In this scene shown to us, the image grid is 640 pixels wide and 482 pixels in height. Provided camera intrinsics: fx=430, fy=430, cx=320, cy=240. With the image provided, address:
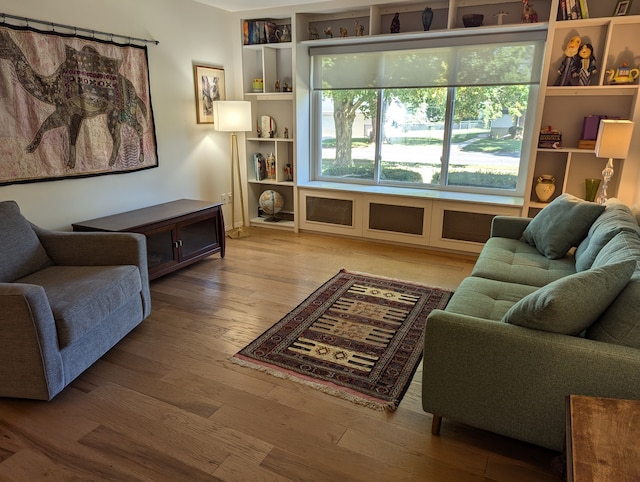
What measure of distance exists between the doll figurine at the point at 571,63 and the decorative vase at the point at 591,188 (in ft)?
2.81

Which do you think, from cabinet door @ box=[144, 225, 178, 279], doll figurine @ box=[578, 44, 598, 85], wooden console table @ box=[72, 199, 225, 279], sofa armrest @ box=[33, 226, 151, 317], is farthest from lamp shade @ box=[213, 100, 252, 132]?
doll figurine @ box=[578, 44, 598, 85]

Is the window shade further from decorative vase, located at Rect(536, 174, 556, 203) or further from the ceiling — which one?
decorative vase, located at Rect(536, 174, 556, 203)

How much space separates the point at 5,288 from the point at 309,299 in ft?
6.27

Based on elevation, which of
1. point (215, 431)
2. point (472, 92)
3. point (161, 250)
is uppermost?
point (472, 92)

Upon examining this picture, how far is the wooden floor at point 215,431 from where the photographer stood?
172cm

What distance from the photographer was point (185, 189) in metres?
4.48

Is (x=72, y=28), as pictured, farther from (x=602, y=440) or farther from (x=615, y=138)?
(x=615, y=138)

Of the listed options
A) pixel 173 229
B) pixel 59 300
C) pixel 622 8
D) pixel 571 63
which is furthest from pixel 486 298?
pixel 622 8

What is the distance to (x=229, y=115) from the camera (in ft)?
14.4

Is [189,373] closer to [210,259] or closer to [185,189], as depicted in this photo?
[210,259]

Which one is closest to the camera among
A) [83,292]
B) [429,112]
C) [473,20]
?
[83,292]

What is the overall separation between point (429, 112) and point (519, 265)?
2.38 meters

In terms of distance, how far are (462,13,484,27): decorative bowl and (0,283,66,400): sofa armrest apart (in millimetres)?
3950

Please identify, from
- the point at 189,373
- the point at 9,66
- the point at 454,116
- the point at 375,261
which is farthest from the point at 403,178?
the point at 9,66
